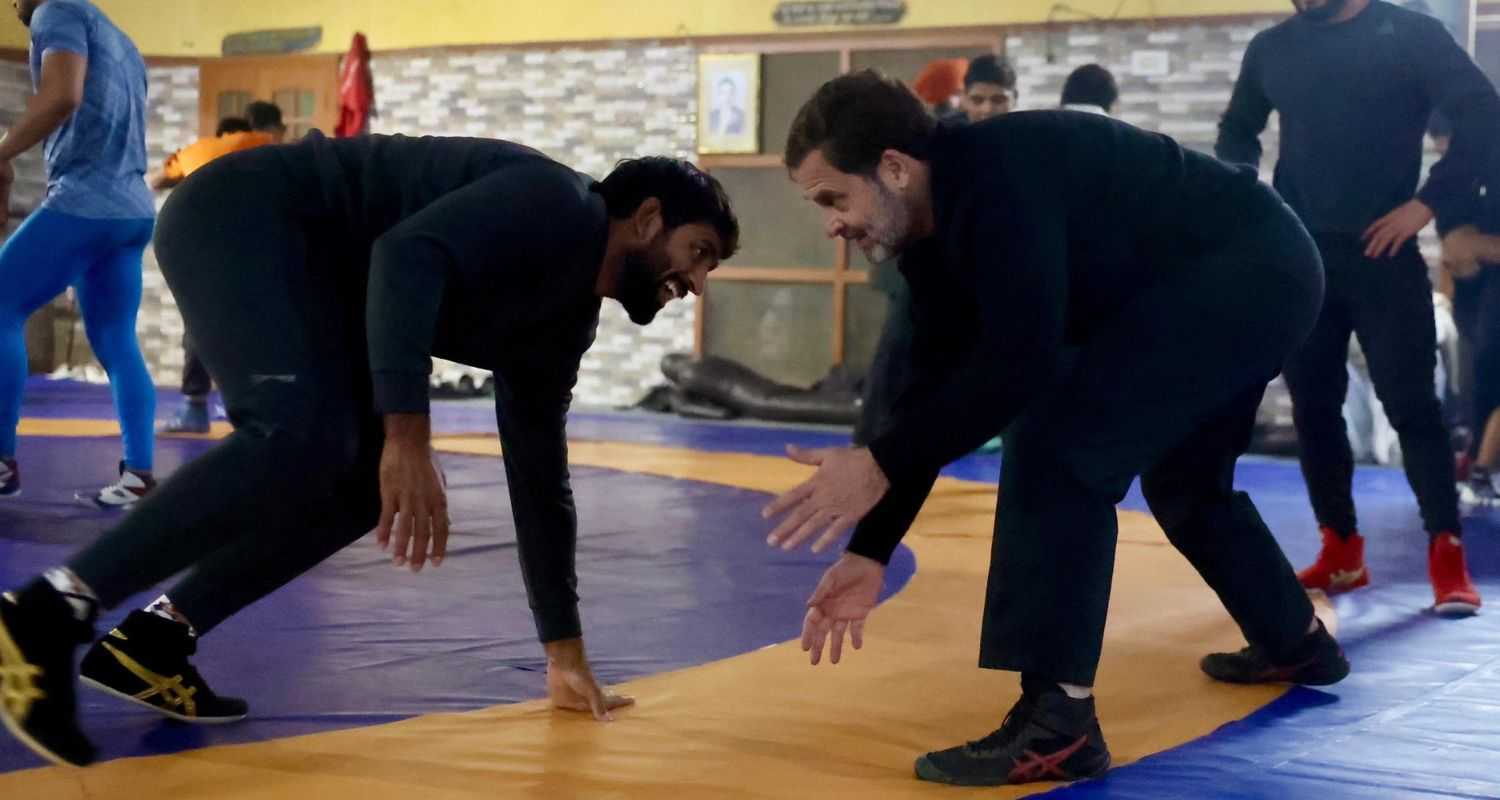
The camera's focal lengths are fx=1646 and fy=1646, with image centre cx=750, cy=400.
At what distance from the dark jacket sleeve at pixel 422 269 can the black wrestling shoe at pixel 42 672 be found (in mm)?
464

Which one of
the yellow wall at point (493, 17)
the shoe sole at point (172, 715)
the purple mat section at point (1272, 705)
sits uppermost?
the yellow wall at point (493, 17)

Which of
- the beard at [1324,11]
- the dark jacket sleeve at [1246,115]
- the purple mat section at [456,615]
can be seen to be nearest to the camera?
the purple mat section at [456,615]

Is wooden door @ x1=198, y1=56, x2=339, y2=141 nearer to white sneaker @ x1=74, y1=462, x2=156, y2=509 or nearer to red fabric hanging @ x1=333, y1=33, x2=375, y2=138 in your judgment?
red fabric hanging @ x1=333, y1=33, x2=375, y2=138

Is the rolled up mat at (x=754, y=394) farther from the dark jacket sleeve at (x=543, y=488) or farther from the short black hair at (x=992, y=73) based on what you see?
the dark jacket sleeve at (x=543, y=488)

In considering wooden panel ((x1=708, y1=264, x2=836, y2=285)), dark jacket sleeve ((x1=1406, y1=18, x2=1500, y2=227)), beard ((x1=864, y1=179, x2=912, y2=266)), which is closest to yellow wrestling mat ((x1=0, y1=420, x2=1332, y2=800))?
beard ((x1=864, y1=179, x2=912, y2=266))

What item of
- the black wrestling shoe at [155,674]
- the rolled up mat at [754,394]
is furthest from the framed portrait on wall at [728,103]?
the black wrestling shoe at [155,674]

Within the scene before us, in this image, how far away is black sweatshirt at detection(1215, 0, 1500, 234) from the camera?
12.3 ft

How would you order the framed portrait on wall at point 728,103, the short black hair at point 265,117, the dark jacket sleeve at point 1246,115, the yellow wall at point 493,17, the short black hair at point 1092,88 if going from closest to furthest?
the dark jacket sleeve at point 1246,115, the short black hair at point 1092,88, the short black hair at point 265,117, the yellow wall at point 493,17, the framed portrait on wall at point 728,103

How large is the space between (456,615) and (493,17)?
27.2 feet

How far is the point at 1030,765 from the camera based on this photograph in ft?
7.18

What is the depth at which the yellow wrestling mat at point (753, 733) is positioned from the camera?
2.10 meters

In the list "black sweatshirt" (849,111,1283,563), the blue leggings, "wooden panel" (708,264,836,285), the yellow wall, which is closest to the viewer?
"black sweatshirt" (849,111,1283,563)

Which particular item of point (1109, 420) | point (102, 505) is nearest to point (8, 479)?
point (102, 505)

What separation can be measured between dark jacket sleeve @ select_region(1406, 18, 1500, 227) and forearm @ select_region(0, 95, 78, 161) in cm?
342
